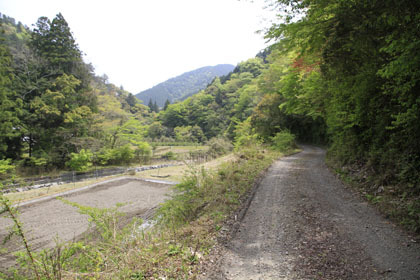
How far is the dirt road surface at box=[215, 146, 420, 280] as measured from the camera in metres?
2.83

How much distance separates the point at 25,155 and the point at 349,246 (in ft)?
107

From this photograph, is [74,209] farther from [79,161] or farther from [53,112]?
[53,112]

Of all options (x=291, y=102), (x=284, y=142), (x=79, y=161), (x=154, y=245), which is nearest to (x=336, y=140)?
(x=291, y=102)

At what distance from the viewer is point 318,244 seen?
346cm

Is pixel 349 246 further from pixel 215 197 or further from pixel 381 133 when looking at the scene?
pixel 381 133

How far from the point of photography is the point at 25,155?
24812mm

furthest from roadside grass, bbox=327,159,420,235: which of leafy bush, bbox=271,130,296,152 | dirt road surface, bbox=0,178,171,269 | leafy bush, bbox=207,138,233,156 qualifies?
leafy bush, bbox=207,138,233,156

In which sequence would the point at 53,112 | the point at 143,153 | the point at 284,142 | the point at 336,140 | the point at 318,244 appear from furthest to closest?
the point at 143,153 → the point at 53,112 → the point at 284,142 → the point at 336,140 → the point at 318,244

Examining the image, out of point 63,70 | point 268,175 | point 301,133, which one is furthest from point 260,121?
Result: point 63,70

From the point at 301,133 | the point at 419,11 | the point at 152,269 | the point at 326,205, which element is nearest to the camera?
the point at 152,269

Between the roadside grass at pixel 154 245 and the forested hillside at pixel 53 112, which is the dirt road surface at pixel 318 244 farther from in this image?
the forested hillside at pixel 53 112

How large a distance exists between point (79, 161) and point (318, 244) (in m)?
27.4

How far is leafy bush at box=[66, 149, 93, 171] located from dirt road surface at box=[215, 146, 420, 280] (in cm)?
2485

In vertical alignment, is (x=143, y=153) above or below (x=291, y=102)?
below
